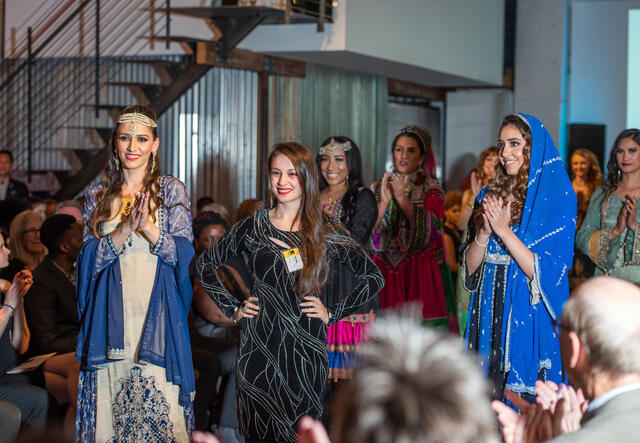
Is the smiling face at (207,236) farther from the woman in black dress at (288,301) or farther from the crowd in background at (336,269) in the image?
the woman in black dress at (288,301)

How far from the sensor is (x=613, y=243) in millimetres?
4910

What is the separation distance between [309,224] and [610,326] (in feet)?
5.77

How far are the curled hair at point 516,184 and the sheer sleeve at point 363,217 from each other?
0.98m

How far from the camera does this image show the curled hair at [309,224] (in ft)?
10.8

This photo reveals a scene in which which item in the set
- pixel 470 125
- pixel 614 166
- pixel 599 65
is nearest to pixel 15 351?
pixel 614 166

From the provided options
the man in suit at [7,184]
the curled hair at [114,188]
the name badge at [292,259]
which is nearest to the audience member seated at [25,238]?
the curled hair at [114,188]

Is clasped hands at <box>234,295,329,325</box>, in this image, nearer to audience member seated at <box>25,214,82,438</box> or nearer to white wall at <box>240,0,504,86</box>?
audience member seated at <box>25,214,82,438</box>

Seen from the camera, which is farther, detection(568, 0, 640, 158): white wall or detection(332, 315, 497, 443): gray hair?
detection(568, 0, 640, 158): white wall

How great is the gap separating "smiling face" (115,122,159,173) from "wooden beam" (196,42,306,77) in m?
4.67

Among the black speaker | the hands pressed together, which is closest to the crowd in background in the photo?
the hands pressed together

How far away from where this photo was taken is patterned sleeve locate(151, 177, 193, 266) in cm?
350

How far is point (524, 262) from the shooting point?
10.9 ft

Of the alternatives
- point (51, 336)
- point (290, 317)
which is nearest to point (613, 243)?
point (290, 317)

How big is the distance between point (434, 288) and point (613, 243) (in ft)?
3.58
